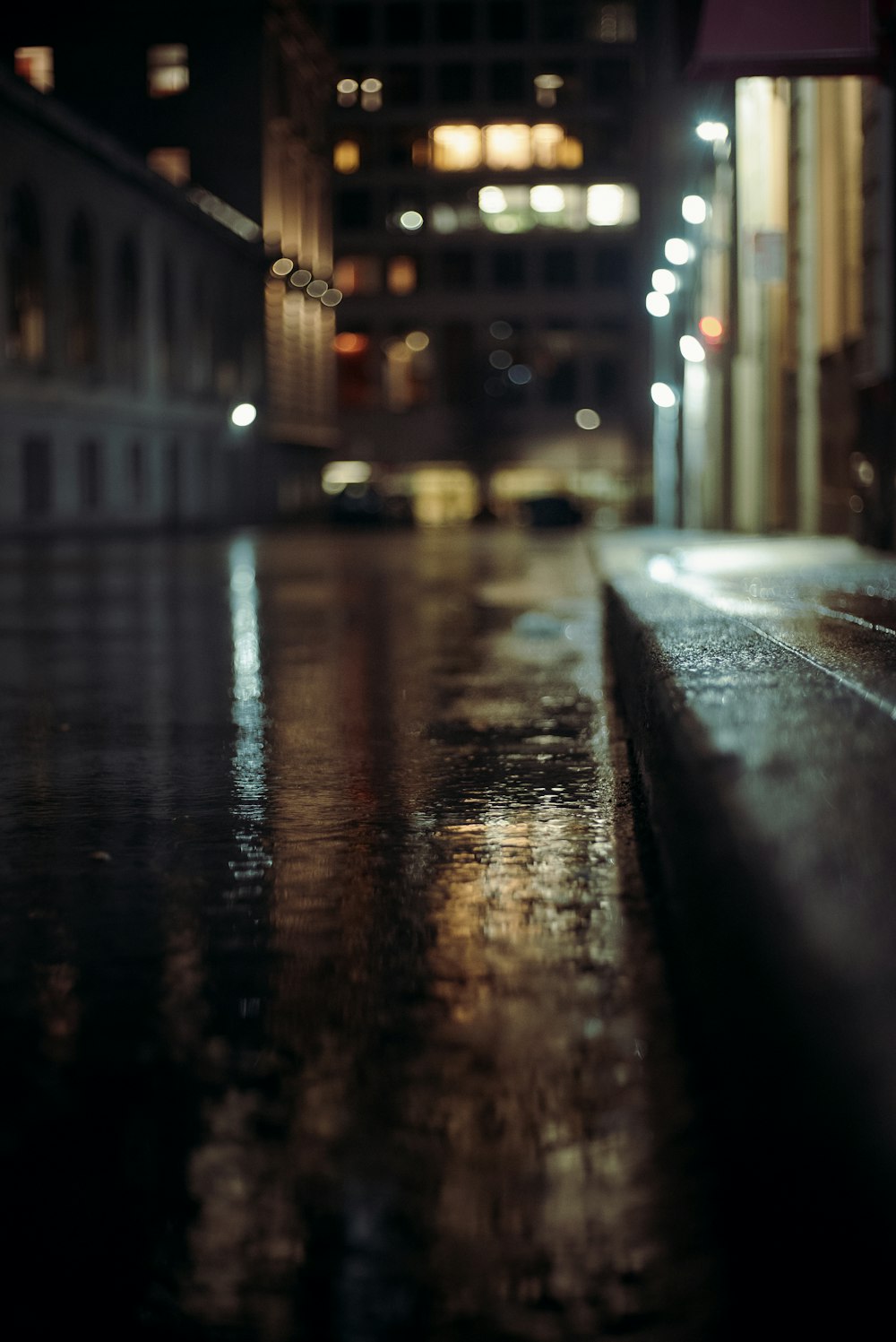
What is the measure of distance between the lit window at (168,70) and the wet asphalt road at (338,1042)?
66017mm

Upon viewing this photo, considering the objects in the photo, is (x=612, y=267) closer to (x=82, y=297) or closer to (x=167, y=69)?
(x=167, y=69)

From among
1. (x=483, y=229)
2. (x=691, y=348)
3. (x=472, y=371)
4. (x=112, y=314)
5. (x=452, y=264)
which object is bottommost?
(x=691, y=348)

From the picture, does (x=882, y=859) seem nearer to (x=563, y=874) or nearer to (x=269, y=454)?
(x=563, y=874)

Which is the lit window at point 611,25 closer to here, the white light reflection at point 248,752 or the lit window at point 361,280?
the lit window at point 361,280

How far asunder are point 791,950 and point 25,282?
48706 mm

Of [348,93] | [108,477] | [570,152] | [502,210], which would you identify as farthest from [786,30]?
[570,152]

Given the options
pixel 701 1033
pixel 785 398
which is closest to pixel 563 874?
pixel 701 1033

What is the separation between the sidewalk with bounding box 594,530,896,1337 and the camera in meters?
2.24

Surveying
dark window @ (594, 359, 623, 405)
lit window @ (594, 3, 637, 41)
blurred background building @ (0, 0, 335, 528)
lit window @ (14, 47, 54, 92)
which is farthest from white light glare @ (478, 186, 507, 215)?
lit window @ (14, 47, 54, 92)

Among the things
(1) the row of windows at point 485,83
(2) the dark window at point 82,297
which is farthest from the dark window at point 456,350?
(2) the dark window at point 82,297

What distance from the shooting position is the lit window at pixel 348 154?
92188mm

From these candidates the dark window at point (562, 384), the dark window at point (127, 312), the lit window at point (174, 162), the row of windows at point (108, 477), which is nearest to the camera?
the row of windows at point (108, 477)

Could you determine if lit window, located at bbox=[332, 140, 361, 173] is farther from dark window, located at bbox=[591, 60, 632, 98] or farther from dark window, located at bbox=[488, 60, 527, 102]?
dark window, located at bbox=[591, 60, 632, 98]

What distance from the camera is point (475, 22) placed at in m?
92.6
